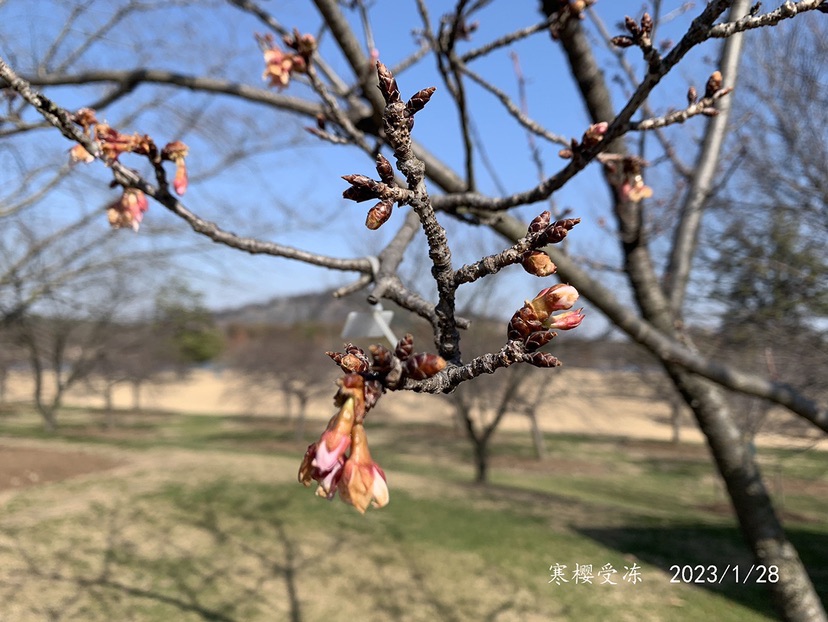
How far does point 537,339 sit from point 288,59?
5.24ft

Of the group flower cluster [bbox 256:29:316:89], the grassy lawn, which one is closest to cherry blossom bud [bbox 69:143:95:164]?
flower cluster [bbox 256:29:316:89]

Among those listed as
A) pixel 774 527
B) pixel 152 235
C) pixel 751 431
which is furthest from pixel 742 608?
pixel 152 235

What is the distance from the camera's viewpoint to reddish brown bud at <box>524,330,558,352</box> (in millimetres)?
688

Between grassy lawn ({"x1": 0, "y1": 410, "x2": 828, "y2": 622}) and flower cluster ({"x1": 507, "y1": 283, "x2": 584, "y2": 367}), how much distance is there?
200 inches

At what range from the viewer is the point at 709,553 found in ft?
23.6

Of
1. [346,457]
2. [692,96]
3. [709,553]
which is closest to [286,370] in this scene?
[709,553]

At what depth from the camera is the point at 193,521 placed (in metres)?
7.18

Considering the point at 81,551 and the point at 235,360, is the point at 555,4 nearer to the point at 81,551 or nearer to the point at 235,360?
the point at 81,551

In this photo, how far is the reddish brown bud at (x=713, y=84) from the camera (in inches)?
50.2

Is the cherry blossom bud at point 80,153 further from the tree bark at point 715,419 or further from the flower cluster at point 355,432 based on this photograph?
the tree bark at point 715,419

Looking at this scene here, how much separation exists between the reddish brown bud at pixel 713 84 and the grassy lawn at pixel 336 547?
479 centimetres

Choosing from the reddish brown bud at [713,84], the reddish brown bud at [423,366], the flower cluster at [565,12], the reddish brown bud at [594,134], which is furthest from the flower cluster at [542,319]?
the flower cluster at [565,12]

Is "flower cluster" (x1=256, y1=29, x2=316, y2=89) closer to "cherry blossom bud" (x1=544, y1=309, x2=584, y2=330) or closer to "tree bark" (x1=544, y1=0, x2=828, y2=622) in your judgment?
"tree bark" (x1=544, y1=0, x2=828, y2=622)

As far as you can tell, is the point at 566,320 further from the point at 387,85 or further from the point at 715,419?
the point at 715,419
